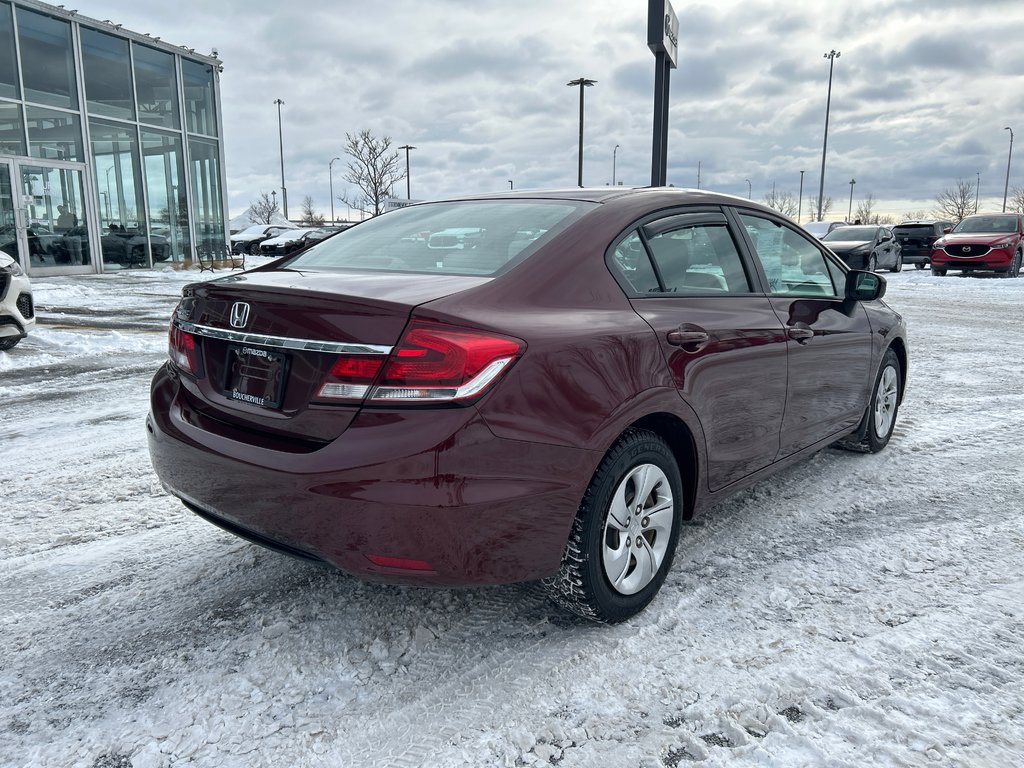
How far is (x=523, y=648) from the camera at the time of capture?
2621 millimetres

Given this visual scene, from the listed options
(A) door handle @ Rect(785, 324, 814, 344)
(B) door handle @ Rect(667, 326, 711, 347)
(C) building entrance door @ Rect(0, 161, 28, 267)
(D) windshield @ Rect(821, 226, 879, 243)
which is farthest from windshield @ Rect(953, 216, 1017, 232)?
(C) building entrance door @ Rect(0, 161, 28, 267)

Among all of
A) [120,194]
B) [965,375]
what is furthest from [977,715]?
[120,194]

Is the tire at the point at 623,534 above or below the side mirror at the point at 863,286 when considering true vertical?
below

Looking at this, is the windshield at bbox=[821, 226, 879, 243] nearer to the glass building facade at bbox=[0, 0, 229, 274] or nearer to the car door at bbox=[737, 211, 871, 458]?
the glass building facade at bbox=[0, 0, 229, 274]

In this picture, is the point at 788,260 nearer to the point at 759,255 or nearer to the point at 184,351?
the point at 759,255

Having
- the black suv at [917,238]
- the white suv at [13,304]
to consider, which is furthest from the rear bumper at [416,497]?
the black suv at [917,238]

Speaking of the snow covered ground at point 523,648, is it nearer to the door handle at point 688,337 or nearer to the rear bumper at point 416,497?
the rear bumper at point 416,497

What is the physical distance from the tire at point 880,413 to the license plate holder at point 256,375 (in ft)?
11.3

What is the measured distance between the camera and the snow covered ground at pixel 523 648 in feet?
7.01

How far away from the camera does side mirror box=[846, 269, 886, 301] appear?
4.18 meters

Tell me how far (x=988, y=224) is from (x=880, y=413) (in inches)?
817

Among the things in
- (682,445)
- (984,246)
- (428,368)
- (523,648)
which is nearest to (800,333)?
(682,445)

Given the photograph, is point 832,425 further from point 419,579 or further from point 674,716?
point 419,579

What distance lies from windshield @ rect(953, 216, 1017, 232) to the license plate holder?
78.5ft
